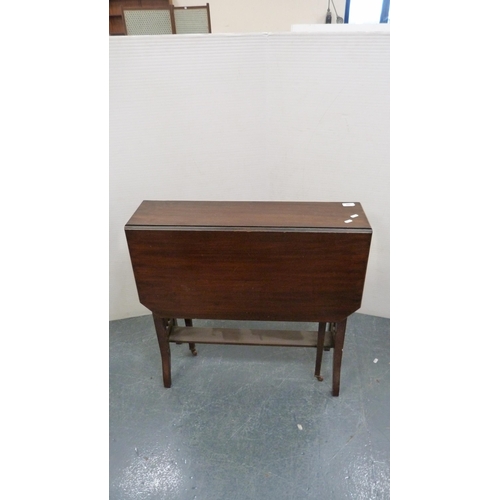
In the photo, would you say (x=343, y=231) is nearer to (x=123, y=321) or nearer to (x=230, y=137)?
(x=230, y=137)

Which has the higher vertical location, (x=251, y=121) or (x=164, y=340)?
(x=251, y=121)

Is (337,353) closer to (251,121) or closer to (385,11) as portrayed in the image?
(251,121)

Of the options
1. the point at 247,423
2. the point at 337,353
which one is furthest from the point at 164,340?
the point at 337,353

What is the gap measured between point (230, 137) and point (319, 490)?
1.58 m

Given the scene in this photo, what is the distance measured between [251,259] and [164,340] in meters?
0.62

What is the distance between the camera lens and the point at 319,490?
4.34 feet

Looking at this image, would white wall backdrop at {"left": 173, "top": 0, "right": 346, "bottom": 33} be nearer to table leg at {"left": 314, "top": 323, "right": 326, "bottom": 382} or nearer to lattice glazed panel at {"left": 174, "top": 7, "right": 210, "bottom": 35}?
lattice glazed panel at {"left": 174, "top": 7, "right": 210, "bottom": 35}

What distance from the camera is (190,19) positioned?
7.54ft

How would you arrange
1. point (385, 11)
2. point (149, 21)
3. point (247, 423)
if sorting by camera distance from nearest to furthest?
point (247, 423) → point (149, 21) → point (385, 11)

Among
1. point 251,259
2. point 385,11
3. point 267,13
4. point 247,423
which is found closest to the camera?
point 251,259

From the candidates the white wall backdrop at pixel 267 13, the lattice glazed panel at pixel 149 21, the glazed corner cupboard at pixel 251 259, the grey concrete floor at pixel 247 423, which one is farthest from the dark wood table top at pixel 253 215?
the white wall backdrop at pixel 267 13

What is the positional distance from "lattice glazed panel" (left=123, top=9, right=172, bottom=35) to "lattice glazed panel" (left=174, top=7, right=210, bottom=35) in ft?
0.23

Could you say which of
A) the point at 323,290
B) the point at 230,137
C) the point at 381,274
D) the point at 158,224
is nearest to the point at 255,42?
the point at 230,137

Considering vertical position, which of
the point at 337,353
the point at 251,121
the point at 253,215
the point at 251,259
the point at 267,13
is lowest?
the point at 337,353
